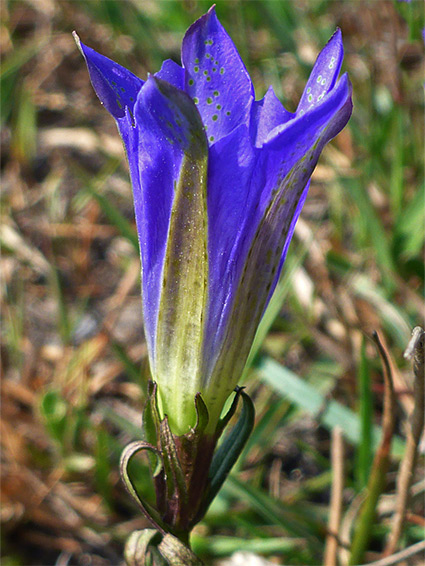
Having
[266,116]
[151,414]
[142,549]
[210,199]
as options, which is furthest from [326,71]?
[142,549]

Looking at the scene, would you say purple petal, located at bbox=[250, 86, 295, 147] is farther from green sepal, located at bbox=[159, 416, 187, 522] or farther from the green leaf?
the green leaf

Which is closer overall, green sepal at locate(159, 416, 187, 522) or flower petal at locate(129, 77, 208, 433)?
flower petal at locate(129, 77, 208, 433)

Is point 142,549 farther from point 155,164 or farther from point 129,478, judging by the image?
point 155,164

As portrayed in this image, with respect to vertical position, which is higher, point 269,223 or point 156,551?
point 269,223

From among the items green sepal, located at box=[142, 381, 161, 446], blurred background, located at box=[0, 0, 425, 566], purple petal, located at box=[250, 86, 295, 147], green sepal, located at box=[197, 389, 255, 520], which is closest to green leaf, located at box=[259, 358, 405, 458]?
blurred background, located at box=[0, 0, 425, 566]

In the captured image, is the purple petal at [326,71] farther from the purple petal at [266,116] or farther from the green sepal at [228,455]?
the green sepal at [228,455]

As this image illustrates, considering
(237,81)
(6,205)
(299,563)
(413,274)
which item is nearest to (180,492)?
(237,81)

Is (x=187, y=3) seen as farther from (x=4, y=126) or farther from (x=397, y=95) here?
(x=397, y=95)

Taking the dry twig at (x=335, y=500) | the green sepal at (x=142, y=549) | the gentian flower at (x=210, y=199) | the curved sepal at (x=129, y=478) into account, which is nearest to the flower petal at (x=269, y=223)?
the gentian flower at (x=210, y=199)
